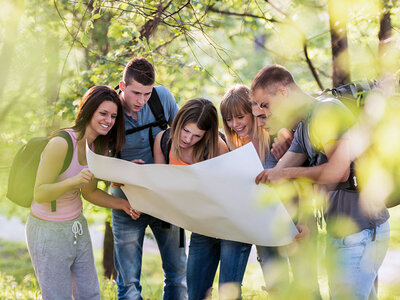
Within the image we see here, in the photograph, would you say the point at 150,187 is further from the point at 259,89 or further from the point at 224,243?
the point at 259,89

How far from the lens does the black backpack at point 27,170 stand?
2535 mm

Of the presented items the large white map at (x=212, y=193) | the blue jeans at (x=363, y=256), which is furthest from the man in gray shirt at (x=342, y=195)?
the large white map at (x=212, y=193)

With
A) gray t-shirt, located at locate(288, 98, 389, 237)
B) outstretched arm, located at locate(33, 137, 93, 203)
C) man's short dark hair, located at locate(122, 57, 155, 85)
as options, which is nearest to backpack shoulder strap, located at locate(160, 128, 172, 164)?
man's short dark hair, located at locate(122, 57, 155, 85)

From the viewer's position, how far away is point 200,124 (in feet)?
9.02

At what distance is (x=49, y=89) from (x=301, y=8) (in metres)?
3.96

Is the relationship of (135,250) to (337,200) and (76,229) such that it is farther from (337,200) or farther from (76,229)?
(337,200)

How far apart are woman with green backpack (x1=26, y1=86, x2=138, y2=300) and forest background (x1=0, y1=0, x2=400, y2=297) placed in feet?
1.16

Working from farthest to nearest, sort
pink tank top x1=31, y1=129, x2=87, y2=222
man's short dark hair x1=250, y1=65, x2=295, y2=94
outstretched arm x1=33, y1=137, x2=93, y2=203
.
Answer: pink tank top x1=31, y1=129, x2=87, y2=222
outstretched arm x1=33, y1=137, x2=93, y2=203
man's short dark hair x1=250, y1=65, x2=295, y2=94

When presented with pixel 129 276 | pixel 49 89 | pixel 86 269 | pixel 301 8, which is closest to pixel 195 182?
pixel 86 269

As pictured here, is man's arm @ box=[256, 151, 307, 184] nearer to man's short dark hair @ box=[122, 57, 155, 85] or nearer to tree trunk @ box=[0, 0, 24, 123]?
man's short dark hair @ box=[122, 57, 155, 85]

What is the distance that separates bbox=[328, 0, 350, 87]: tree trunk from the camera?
375cm

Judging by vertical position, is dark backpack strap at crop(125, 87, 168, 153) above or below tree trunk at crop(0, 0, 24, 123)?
below

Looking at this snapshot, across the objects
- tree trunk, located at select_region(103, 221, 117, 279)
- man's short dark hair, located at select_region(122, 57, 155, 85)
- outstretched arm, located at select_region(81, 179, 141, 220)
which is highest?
man's short dark hair, located at select_region(122, 57, 155, 85)

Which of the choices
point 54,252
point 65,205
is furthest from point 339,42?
point 54,252
